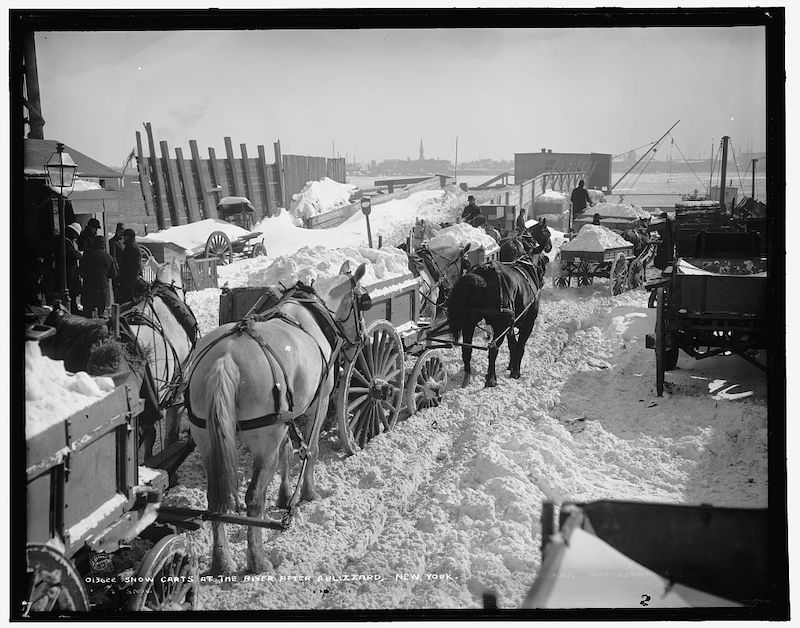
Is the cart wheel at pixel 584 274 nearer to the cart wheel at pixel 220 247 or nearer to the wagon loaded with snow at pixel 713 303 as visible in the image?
the wagon loaded with snow at pixel 713 303

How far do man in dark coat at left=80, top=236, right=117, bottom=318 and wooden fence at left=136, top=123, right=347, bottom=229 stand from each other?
0.53 m

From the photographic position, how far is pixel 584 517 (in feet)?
14.0

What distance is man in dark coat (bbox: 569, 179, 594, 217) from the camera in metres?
5.81

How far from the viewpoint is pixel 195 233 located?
18.3ft

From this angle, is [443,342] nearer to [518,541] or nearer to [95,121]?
[518,541]

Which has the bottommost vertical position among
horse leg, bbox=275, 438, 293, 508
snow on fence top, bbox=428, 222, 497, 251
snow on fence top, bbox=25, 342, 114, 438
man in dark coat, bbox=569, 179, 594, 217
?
horse leg, bbox=275, 438, 293, 508

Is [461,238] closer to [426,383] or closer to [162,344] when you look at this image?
[426,383]

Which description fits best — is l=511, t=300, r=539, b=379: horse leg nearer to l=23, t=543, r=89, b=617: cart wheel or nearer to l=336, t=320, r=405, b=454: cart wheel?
l=336, t=320, r=405, b=454: cart wheel

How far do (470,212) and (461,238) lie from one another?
50 cm

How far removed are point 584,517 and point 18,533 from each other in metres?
2.86

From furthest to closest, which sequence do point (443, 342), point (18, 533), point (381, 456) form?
point (443, 342) < point (381, 456) < point (18, 533)

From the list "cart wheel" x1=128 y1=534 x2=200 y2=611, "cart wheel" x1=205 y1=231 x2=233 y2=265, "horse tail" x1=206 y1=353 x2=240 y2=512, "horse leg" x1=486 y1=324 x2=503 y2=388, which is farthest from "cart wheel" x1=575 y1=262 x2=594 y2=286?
"cart wheel" x1=128 y1=534 x2=200 y2=611

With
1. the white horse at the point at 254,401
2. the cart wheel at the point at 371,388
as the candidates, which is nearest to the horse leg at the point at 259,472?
the white horse at the point at 254,401

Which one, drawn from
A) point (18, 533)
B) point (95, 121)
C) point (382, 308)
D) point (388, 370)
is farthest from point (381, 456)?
point (95, 121)
